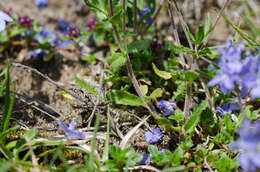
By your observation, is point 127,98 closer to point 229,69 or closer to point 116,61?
point 116,61

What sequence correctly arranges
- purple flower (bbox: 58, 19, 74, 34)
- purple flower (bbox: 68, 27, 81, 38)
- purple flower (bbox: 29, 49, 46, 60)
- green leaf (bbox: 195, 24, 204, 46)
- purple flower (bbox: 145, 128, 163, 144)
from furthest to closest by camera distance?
purple flower (bbox: 58, 19, 74, 34) < purple flower (bbox: 29, 49, 46, 60) < purple flower (bbox: 68, 27, 81, 38) < purple flower (bbox: 145, 128, 163, 144) < green leaf (bbox: 195, 24, 204, 46)

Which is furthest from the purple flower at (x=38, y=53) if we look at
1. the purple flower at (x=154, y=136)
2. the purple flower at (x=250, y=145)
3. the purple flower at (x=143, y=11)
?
the purple flower at (x=250, y=145)

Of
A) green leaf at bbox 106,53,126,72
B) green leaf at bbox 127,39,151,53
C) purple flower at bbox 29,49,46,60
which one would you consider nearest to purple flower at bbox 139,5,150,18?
green leaf at bbox 127,39,151,53

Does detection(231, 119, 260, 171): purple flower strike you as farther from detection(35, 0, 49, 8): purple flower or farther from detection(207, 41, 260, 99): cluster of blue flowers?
detection(35, 0, 49, 8): purple flower

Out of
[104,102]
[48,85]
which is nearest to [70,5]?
[48,85]

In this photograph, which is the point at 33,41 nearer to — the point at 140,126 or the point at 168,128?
the point at 140,126
